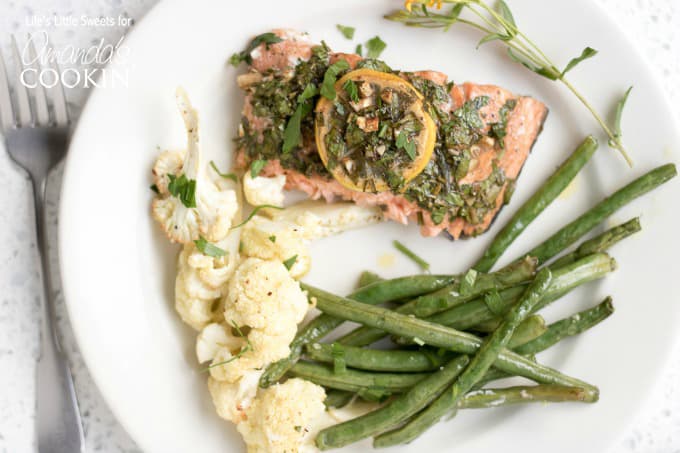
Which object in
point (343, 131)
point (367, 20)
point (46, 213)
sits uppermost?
point (367, 20)

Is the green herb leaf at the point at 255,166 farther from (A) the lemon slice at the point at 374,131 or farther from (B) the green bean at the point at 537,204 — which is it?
(B) the green bean at the point at 537,204

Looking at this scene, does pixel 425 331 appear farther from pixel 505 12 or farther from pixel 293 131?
pixel 505 12

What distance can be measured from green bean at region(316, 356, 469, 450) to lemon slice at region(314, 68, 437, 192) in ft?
3.61

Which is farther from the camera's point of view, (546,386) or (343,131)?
(546,386)

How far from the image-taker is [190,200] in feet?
11.5

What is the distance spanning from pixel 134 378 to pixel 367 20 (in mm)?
2555

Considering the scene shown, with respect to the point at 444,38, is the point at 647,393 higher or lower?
lower

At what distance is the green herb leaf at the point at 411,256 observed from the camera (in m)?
3.98

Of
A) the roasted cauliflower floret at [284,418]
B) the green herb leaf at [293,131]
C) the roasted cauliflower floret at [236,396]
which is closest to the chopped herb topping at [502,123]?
the green herb leaf at [293,131]

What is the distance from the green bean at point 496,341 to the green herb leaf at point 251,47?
2053 millimetres

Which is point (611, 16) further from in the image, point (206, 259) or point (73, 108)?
point (73, 108)

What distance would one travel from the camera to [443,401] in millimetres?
3613

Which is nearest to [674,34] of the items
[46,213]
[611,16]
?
[611,16]

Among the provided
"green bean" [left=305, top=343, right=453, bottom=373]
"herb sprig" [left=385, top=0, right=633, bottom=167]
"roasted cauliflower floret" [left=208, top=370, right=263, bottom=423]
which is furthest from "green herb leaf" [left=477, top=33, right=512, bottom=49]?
"roasted cauliflower floret" [left=208, top=370, right=263, bottom=423]
